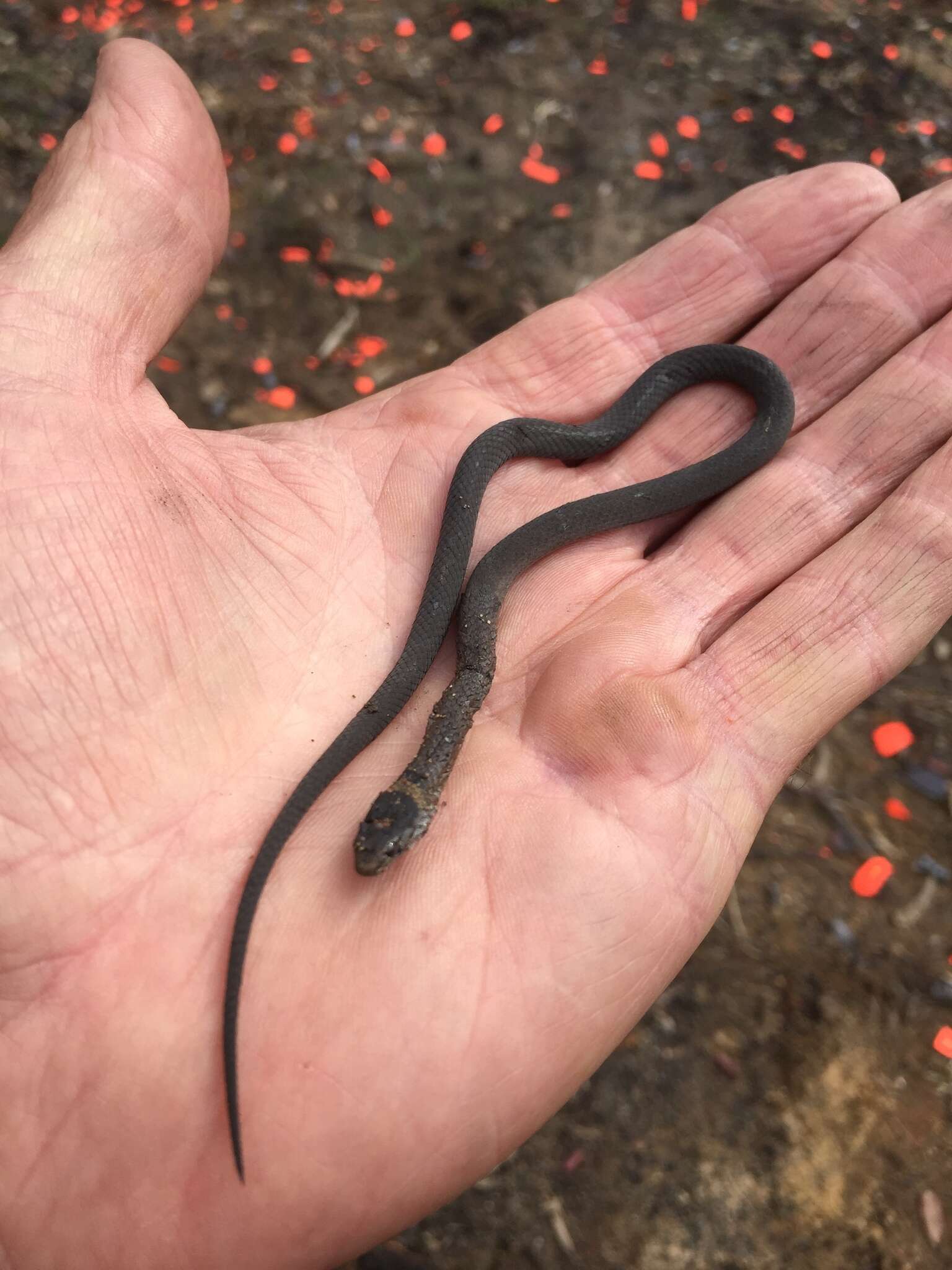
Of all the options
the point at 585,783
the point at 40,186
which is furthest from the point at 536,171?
the point at 585,783

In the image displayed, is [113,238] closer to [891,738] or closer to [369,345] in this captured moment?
[369,345]

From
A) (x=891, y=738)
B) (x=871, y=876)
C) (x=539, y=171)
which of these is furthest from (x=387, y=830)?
(x=539, y=171)

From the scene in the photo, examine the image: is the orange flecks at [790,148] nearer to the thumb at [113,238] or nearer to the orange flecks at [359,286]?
the orange flecks at [359,286]

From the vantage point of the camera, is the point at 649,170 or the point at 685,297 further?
the point at 649,170

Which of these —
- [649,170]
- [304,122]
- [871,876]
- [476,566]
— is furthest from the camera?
[304,122]

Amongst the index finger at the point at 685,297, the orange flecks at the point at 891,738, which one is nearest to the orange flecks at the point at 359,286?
the index finger at the point at 685,297

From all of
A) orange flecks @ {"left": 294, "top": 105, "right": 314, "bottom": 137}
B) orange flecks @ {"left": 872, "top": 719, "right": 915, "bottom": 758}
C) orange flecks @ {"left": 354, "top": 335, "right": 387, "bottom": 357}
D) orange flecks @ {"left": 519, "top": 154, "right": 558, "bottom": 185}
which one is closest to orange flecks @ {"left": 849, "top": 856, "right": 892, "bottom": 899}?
orange flecks @ {"left": 872, "top": 719, "right": 915, "bottom": 758}
